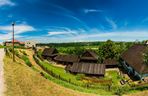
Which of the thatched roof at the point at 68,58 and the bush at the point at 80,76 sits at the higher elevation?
the thatched roof at the point at 68,58

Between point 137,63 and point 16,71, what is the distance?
3174 cm

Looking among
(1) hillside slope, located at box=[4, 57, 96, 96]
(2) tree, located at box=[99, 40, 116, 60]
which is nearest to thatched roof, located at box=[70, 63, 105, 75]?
(2) tree, located at box=[99, 40, 116, 60]

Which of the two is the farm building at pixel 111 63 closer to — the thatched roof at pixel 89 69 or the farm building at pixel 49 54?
the thatched roof at pixel 89 69

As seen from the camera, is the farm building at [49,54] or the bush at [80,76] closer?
the bush at [80,76]

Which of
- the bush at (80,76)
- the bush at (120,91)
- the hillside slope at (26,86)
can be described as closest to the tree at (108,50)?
the bush at (80,76)

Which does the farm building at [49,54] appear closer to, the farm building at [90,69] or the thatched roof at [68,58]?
the thatched roof at [68,58]

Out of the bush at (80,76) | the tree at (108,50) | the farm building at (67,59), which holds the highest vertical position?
the tree at (108,50)

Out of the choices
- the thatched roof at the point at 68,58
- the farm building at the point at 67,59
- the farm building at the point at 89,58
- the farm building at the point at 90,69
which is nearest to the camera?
the farm building at the point at 90,69

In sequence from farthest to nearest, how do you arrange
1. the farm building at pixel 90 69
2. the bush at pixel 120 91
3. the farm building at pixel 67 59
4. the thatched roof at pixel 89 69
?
1. the farm building at pixel 67 59
2. the thatched roof at pixel 89 69
3. the farm building at pixel 90 69
4. the bush at pixel 120 91

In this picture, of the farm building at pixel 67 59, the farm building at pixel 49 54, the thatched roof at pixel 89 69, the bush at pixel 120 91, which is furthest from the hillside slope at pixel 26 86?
the farm building at pixel 49 54

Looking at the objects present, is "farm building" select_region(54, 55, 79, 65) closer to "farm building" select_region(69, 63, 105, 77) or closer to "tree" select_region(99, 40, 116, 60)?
"tree" select_region(99, 40, 116, 60)

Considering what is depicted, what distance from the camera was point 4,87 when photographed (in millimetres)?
26031

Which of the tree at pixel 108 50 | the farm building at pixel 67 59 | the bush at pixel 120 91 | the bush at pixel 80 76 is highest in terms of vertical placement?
the tree at pixel 108 50

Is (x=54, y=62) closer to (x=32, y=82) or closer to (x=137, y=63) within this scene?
(x=137, y=63)
